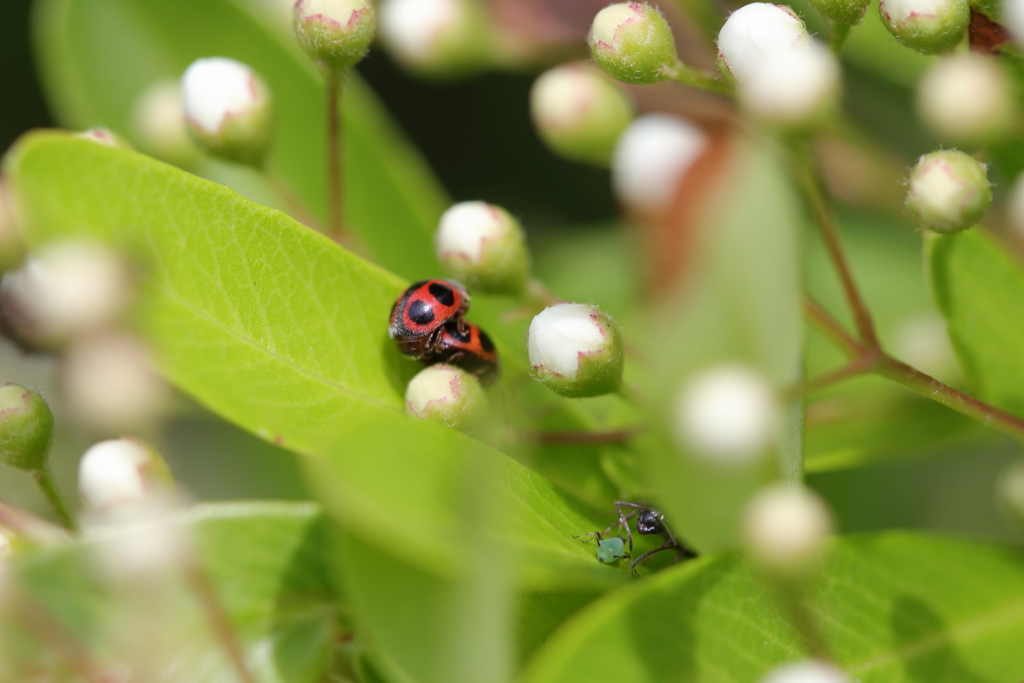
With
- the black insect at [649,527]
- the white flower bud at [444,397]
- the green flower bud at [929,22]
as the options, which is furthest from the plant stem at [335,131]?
the green flower bud at [929,22]

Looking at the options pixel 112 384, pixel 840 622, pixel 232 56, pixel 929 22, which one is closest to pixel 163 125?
pixel 232 56

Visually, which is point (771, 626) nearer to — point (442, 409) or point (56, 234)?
point (442, 409)

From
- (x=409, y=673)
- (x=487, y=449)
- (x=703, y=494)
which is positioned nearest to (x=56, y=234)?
(x=487, y=449)

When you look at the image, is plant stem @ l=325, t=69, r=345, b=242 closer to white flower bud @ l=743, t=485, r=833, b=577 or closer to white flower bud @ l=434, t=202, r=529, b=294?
white flower bud @ l=434, t=202, r=529, b=294

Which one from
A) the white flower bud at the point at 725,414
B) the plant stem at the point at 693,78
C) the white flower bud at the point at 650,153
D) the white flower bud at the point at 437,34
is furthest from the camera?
the white flower bud at the point at 437,34

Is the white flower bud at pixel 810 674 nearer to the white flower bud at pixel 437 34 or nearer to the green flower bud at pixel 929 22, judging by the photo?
the green flower bud at pixel 929 22

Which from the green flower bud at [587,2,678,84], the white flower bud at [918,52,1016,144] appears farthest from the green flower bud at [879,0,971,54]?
the green flower bud at [587,2,678,84]

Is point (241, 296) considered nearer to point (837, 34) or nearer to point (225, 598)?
point (225, 598)
